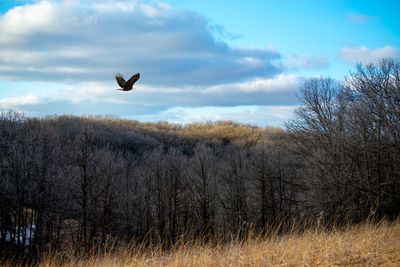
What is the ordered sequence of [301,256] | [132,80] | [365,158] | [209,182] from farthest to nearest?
[209,182] < [365,158] < [132,80] < [301,256]

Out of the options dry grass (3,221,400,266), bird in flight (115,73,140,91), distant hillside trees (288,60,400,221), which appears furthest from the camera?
distant hillside trees (288,60,400,221)

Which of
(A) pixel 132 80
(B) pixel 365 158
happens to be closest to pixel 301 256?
(A) pixel 132 80

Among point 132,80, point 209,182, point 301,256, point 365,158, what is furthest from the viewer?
point 209,182

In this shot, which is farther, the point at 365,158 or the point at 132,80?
the point at 365,158

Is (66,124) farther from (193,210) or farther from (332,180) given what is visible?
(332,180)

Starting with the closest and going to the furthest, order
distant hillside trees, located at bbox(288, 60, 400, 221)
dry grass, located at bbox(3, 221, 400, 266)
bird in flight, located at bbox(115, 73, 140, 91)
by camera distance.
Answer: dry grass, located at bbox(3, 221, 400, 266) < bird in flight, located at bbox(115, 73, 140, 91) < distant hillside trees, located at bbox(288, 60, 400, 221)

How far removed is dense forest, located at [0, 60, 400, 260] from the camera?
2086 cm

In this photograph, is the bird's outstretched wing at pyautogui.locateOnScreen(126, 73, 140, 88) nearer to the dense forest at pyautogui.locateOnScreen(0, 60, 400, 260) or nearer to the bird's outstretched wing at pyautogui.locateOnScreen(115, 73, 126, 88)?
the bird's outstretched wing at pyautogui.locateOnScreen(115, 73, 126, 88)

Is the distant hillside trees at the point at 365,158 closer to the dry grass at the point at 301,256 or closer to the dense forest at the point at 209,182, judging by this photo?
the dense forest at the point at 209,182

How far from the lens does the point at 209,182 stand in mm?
40156

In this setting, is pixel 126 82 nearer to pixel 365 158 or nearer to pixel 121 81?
pixel 121 81

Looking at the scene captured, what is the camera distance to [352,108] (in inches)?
892

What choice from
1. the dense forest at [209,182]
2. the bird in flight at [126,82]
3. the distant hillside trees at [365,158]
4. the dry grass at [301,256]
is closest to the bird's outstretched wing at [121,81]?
the bird in flight at [126,82]

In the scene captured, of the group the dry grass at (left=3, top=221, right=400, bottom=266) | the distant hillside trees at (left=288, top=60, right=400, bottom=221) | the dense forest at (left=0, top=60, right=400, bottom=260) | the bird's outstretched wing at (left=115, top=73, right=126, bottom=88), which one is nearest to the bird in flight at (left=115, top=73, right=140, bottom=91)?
the bird's outstretched wing at (left=115, top=73, right=126, bottom=88)
